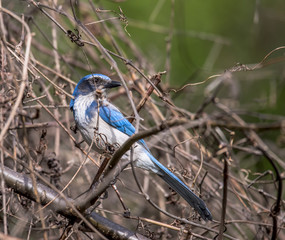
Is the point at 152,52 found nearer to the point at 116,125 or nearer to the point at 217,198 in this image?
the point at 116,125

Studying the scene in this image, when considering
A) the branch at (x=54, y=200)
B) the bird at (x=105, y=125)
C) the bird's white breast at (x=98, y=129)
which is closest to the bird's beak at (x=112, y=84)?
the bird at (x=105, y=125)

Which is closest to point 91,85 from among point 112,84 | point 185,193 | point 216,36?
point 112,84

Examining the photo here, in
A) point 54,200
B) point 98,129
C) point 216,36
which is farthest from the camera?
point 216,36

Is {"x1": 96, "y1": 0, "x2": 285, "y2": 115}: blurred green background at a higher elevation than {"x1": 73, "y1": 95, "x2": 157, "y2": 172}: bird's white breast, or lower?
higher

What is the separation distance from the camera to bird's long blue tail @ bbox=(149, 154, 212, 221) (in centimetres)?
370

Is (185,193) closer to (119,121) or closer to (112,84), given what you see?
(119,121)

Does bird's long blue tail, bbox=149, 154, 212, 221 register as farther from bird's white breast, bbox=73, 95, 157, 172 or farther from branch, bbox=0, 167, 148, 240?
branch, bbox=0, 167, 148, 240

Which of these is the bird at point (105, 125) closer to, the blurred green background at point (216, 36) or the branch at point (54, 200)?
the branch at point (54, 200)

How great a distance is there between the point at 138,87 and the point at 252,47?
4370 mm

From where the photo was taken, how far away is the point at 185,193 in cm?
387

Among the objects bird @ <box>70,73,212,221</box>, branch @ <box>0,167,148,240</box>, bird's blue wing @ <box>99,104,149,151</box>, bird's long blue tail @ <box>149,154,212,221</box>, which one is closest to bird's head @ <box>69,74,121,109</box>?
bird @ <box>70,73,212,221</box>

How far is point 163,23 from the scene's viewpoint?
780cm

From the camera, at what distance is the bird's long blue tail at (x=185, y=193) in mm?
3697

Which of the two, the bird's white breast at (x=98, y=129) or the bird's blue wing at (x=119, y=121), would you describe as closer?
the bird's white breast at (x=98, y=129)
